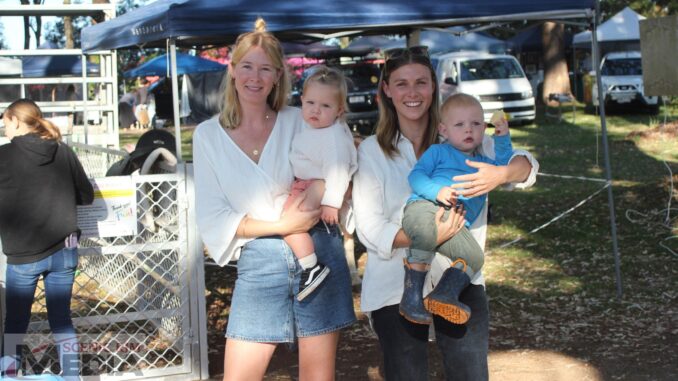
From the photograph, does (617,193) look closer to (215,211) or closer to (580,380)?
(580,380)

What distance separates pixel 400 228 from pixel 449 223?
0.18 meters

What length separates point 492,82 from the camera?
2431 centimetres

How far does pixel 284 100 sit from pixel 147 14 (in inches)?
178

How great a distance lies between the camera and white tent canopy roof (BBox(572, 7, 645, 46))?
30.3 m

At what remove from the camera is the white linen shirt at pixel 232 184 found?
10.9ft

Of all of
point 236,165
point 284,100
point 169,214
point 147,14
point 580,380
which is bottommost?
point 580,380

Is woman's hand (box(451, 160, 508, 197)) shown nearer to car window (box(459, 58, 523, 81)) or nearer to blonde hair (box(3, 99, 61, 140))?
blonde hair (box(3, 99, 61, 140))

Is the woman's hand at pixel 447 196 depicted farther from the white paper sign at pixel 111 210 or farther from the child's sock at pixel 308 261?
the white paper sign at pixel 111 210

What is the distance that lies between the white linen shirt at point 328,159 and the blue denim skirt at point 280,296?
0.17 meters

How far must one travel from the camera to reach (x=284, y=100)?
3.49m

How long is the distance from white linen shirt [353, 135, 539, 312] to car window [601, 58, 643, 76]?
23.3 m

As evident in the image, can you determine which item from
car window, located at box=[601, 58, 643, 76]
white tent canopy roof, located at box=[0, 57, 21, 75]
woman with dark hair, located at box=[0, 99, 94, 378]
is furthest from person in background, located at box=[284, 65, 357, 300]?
car window, located at box=[601, 58, 643, 76]

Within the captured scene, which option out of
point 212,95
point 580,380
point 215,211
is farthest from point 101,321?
point 212,95

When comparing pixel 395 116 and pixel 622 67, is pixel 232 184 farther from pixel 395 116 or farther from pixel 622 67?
pixel 622 67
